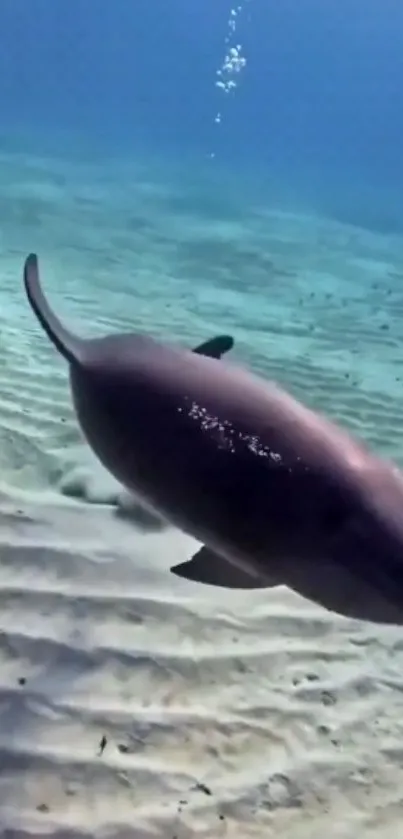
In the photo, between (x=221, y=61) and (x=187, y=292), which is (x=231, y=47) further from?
(x=187, y=292)

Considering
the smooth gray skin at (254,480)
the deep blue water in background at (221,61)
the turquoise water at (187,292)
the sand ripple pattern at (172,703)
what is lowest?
the sand ripple pattern at (172,703)

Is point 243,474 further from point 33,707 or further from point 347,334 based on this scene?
point 347,334

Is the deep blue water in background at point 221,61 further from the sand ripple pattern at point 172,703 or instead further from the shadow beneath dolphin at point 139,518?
the sand ripple pattern at point 172,703

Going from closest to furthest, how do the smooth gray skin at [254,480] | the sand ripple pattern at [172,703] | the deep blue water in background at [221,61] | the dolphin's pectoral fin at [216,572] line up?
the smooth gray skin at [254,480] < the dolphin's pectoral fin at [216,572] < the sand ripple pattern at [172,703] < the deep blue water in background at [221,61]

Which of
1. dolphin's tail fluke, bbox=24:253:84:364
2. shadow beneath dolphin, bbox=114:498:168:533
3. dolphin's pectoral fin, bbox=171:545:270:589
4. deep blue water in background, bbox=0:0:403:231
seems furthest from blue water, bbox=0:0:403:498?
deep blue water in background, bbox=0:0:403:231

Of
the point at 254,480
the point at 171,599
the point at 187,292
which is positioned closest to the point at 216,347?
the point at 254,480

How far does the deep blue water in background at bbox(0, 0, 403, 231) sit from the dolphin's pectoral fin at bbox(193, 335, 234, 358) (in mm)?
93614

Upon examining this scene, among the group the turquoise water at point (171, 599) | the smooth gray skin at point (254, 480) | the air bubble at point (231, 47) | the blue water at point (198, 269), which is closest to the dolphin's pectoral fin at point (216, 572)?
the smooth gray skin at point (254, 480)

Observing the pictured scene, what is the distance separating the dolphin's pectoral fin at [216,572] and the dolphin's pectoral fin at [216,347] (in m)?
0.33

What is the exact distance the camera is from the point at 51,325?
5.30ft

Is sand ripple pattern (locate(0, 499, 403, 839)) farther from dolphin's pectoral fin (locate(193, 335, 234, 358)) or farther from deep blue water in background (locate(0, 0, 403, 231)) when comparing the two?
deep blue water in background (locate(0, 0, 403, 231))

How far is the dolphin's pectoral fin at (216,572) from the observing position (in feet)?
4.56

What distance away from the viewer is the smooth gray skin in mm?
1179

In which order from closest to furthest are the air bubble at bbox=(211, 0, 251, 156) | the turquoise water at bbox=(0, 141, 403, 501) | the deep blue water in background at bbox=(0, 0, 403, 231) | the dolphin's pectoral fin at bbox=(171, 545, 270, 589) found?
the dolphin's pectoral fin at bbox=(171, 545, 270, 589) < the turquoise water at bbox=(0, 141, 403, 501) < the deep blue water in background at bbox=(0, 0, 403, 231) < the air bubble at bbox=(211, 0, 251, 156)
